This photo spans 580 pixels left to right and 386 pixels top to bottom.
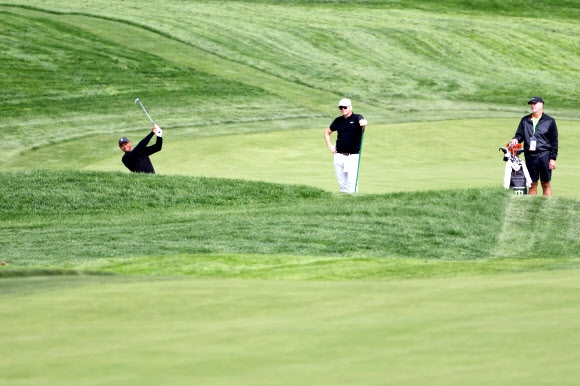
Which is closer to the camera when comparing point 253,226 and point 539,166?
point 253,226

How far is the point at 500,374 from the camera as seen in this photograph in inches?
211

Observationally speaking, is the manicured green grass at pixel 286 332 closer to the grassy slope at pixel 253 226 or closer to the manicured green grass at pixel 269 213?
the manicured green grass at pixel 269 213

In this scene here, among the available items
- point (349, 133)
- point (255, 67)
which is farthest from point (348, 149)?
point (255, 67)

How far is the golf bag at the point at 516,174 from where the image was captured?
17.5 meters

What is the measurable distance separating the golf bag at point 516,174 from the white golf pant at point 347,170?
2.68 m

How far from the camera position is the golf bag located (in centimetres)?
1750

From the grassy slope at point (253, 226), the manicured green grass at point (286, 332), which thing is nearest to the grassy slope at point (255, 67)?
the grassy slope at point (253, 226)

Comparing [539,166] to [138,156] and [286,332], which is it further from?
[286,332]

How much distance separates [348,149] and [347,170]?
37 cm

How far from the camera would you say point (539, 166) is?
1756 centimetres

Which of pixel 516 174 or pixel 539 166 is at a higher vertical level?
pixel 539 166

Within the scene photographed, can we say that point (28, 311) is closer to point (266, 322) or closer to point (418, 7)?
point (266, 322)

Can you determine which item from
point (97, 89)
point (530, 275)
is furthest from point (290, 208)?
point (97, 89)


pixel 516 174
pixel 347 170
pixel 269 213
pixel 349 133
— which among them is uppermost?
pixel 349 133
